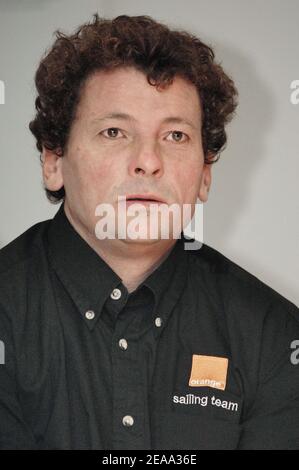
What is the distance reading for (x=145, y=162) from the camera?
1.46 m

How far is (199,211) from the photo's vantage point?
81.1 inches

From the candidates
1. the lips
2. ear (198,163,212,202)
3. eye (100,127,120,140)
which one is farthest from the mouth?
ear (198,163,212,202)

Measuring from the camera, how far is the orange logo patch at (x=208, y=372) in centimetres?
153

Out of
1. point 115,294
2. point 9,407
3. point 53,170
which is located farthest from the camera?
point 53,170

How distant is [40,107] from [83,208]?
28cm

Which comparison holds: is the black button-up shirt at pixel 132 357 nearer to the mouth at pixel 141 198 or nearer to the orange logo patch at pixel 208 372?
the orange logo patch at pixel 208 372

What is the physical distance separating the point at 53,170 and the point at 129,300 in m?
0.30

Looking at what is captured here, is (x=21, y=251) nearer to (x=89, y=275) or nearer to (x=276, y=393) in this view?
(x=89, y=275)

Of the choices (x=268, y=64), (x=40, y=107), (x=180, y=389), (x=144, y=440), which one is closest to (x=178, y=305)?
(x=180, y=389)

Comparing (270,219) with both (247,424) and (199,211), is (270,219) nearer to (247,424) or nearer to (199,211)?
(199,211)

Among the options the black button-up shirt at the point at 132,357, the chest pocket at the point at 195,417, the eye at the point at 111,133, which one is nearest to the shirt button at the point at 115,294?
the black button-up shirt at the point at 132,357

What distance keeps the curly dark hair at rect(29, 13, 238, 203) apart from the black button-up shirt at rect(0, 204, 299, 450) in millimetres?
192

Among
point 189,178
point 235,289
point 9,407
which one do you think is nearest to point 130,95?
point 189,178

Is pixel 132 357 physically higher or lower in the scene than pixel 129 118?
lower
